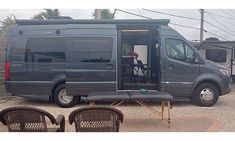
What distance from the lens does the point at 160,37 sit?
817 centimetres

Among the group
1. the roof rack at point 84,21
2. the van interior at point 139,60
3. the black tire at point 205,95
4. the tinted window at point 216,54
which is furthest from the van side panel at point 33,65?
the tinted window at point 216,54

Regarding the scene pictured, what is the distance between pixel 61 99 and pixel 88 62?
1.37 metres

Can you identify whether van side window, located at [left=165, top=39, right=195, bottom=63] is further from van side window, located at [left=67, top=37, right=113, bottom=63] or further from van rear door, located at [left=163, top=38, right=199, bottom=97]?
van side window, located at [left=67, top=37, right=113, bottom=63]

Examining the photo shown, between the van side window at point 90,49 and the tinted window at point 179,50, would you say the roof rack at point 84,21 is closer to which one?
the van side window at point 90,49

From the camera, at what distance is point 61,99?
8.31 metres

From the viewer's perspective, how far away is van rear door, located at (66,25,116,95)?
26.2ft

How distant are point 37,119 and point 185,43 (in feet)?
19.0

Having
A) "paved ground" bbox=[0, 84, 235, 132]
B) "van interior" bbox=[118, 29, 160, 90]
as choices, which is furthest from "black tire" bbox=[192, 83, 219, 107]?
"van interior" bbox=[118, 29, 160, 90]

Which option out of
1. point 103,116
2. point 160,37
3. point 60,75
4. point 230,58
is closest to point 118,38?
point 160,37

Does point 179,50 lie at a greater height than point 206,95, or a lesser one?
greater

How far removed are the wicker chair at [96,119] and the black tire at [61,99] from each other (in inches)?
188

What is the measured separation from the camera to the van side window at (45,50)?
8.08 meters

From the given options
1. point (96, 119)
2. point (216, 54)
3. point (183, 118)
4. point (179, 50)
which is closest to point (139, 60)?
point (179, 50)

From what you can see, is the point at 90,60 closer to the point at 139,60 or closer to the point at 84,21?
the point at 84,21
